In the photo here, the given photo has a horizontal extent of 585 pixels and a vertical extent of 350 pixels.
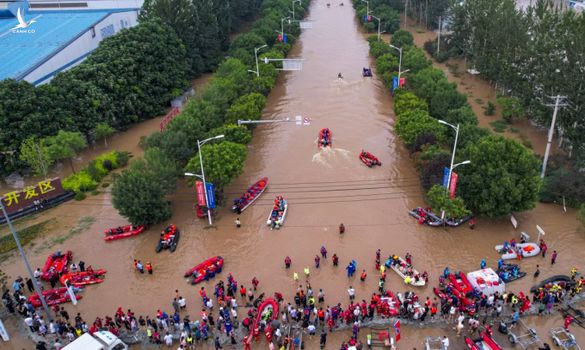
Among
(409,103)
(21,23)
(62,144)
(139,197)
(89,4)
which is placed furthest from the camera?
(89,4)

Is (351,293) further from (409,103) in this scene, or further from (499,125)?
(499,125)

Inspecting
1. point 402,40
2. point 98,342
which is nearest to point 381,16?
point 402,40

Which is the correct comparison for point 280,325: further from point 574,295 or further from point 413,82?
point 413,82

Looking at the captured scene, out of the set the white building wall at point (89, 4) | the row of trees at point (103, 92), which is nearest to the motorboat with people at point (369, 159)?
the row of trees at point (103, 92)

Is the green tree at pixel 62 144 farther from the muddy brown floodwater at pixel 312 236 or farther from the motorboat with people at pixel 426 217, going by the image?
the motorboat with people at pixel 426 217

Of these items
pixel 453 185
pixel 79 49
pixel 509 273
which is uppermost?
pixel 79 49

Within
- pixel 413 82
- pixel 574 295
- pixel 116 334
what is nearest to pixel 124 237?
pixel 116 334
